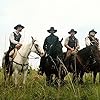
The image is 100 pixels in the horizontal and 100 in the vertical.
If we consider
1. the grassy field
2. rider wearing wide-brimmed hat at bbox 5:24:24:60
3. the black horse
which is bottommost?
the grassy field

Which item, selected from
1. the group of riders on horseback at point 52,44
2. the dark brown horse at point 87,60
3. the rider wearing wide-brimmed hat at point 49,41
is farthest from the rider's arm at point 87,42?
the rider wearing wide-brimmed hat at point 49,41

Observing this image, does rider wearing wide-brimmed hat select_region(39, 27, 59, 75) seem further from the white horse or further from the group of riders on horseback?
the white horse

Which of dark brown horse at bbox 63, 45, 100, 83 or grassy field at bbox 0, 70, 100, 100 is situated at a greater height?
dark brown horse at bbox 63, 45, 100, 83

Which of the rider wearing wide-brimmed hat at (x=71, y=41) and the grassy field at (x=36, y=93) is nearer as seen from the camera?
the grassy field at (x=36, y=93)

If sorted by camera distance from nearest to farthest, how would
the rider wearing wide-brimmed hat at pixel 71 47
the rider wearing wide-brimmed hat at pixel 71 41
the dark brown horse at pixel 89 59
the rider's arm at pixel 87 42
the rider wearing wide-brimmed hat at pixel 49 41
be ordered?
the rider wearing wide-brimmed hat at pixel 49 41 < the dark brown horse at pixel 89 59 < the rider wearing wide-brimmed hat at pixel 71 47 < the rider's arm at pixel 87 42 < the rider wearing wide-brimmed hat at pixel 71 41

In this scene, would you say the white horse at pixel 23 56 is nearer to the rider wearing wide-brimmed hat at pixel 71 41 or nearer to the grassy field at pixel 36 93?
the rider wearing wide-brimmed hat at pixel 71 41

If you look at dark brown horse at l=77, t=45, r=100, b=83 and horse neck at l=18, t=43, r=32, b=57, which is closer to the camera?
horse neck at l=18, t=43, r=32, b=57

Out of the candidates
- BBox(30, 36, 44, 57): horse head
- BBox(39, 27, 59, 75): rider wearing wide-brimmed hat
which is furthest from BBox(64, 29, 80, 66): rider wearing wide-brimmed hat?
BBox(30, 36, 44, 57): horse head

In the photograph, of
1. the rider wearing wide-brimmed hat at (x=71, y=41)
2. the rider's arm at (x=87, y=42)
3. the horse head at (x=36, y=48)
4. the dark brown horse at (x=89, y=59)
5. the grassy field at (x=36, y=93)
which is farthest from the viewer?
the rider wearing wide-brimmed hat at (x=71, y=41)

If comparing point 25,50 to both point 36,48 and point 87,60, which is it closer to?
point 36,48

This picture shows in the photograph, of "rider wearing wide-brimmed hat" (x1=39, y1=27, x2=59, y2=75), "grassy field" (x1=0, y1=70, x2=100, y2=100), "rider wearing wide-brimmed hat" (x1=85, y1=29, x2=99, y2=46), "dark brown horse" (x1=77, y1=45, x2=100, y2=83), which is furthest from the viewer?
"rider wearing wide-brimmed hat" (x1=85, y1=29, x2=99, y2=46)

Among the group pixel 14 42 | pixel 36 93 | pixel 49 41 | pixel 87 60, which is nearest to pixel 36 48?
pixel 14 42

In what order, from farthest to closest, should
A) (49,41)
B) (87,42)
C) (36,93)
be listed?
1. (87,42)
2. (49,41)
3. (36,93)

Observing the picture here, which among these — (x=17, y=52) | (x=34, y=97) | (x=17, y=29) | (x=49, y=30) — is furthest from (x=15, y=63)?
(x=34, y=97)
